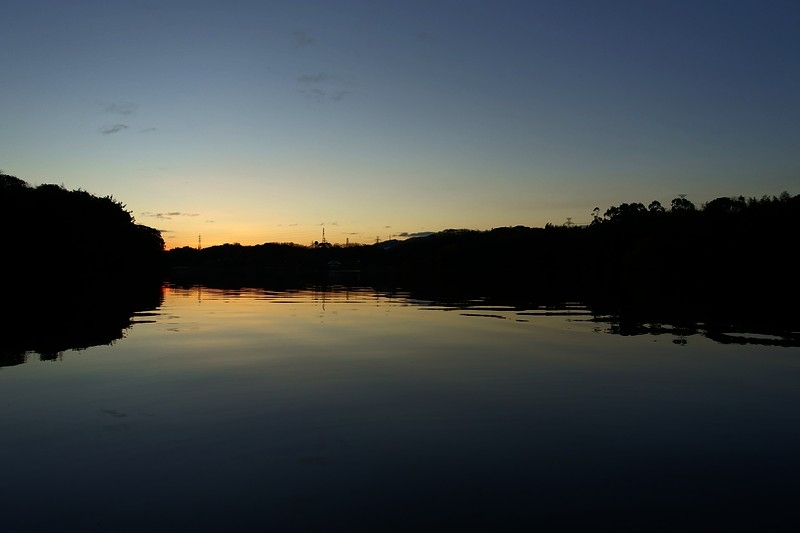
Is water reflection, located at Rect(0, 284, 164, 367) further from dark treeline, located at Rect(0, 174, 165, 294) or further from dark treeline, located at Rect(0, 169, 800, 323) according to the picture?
dark treeline, located at Rect(0, 174, 165, 294)

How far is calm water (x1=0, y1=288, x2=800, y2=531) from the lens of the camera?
6719 millimetres

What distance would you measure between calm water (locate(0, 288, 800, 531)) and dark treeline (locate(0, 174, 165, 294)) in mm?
46879

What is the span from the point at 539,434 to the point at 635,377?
609cm

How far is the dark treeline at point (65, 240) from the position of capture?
7356cm

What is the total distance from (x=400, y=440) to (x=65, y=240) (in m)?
93.1

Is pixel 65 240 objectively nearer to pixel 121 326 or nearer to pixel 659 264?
pixel 121 326

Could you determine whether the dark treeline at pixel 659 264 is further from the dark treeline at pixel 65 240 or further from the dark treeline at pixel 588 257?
the dark treeline at pixel 65 240

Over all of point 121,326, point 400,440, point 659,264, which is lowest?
point 400,440

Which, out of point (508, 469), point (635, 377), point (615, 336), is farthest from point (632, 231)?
point (508, 469)

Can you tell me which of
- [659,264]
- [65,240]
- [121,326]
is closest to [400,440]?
[121,326]

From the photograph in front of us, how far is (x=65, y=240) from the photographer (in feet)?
289

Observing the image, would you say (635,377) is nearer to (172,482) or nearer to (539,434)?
(539,434)

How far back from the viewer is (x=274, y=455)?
8586 mm

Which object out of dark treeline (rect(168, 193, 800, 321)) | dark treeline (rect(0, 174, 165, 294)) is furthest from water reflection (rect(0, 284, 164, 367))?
dark treeline (rect(168, 193, 800, 321))
